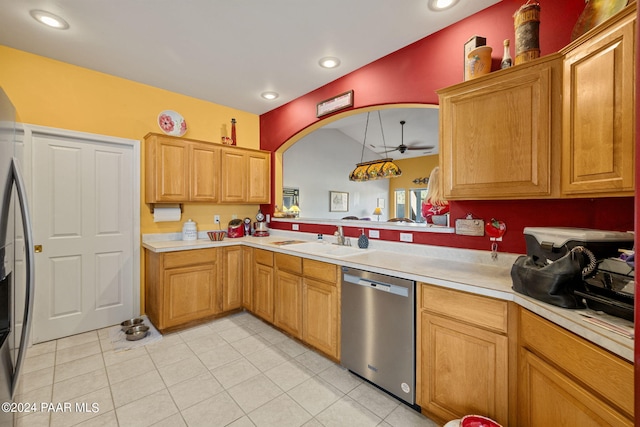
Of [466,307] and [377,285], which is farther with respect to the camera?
[377,285]

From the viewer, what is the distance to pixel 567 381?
106 cm

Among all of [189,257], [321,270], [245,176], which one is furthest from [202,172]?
[321,270]

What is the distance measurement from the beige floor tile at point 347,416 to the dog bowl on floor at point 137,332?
2.01 meters

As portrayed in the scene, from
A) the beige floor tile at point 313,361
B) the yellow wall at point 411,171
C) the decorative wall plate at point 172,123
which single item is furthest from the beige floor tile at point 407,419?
the yellow wall at point 411,171

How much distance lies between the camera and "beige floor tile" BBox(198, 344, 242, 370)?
228cm

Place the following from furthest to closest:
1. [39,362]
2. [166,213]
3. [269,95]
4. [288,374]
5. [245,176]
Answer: [245,176] → [269,95] → [166,213] → [39,362] → [288,374]

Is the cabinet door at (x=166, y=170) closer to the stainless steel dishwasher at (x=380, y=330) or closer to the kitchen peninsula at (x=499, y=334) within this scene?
the kitchen peninsula at (x=499, y=334)

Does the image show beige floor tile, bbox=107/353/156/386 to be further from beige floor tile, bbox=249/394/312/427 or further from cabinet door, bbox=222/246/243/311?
beige floor tile, bbox=249/394/312/427

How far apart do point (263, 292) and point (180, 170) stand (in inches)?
67.5

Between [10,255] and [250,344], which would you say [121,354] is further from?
[10,255]

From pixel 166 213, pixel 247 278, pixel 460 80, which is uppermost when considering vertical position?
pixel 460 80

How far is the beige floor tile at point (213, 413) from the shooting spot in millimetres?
1648

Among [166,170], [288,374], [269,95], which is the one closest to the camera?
[288,374]

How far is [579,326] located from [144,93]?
4.15m
